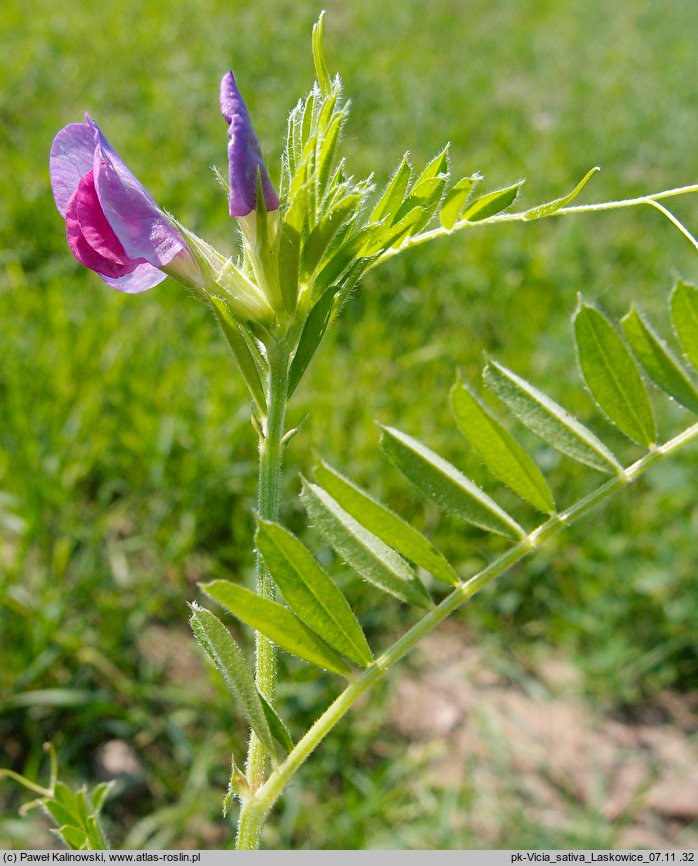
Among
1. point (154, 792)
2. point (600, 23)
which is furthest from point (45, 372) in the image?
point (600, 23)

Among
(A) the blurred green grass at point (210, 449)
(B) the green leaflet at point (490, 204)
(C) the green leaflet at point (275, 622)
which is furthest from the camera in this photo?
(A) the blurred green grass at point (210, 449)

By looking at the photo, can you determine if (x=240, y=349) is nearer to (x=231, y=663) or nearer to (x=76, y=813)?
(x=231, y=663)

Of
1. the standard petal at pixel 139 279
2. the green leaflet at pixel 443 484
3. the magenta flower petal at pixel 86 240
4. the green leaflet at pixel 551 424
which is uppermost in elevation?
the magenta flower petal at pixel 86 240

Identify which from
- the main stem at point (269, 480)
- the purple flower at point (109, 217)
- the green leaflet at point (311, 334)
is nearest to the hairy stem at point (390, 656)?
the main stem at point (269, 480)

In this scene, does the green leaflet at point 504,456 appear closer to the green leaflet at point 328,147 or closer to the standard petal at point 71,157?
the green leaflet at point 328,147

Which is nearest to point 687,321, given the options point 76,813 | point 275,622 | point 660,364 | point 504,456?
point 660,364

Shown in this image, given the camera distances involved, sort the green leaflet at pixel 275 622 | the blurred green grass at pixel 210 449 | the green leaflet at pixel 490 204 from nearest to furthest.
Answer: the green leaflet at pixel 275 622, the green leaflet at pixel 490 204, the blurred green grass at pixel 210 449

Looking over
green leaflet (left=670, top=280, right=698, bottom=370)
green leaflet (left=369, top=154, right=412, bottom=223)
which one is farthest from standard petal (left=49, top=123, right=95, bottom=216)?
green leaflet (left=670, top=280, right=698, bottom=370)

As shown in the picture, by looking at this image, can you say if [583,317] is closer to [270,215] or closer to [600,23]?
[270,215]
